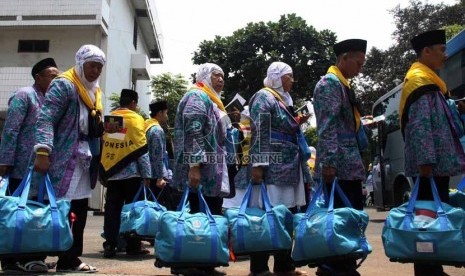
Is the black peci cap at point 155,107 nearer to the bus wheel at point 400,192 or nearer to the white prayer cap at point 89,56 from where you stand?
the white prayer cap at point 89,56

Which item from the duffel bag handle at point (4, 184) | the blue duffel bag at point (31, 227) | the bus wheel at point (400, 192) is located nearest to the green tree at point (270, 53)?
the bus wheel at point (400, 192)

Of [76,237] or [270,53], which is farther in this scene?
[270,53]

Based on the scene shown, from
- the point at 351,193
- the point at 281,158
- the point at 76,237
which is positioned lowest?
the point at 76,237

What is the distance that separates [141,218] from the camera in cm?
560

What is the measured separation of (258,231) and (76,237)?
1502mm

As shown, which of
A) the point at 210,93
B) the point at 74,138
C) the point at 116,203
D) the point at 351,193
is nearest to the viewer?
the point at 351,193

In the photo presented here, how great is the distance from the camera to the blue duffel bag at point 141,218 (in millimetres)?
5594

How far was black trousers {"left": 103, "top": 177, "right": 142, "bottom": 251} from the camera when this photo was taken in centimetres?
555

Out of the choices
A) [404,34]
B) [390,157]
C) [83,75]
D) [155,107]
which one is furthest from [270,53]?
[83,75]

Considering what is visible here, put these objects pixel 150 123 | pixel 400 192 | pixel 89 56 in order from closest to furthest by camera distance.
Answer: pixel 89 56, pixel 150 123, pixel 400 192

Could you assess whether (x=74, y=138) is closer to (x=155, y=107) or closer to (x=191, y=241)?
(x=191, y=241)

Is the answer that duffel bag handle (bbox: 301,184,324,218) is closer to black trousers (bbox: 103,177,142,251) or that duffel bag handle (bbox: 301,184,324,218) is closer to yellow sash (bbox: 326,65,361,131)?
yellow sash (bbox: 326,65,361,131)

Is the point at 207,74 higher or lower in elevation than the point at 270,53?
lower

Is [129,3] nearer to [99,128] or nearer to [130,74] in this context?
[130,74]
